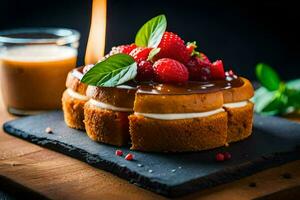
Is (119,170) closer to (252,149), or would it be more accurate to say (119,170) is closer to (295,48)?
(252,149)

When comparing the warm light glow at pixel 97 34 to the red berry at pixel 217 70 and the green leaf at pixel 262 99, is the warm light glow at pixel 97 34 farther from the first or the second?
the green leaf at pixel 262 99

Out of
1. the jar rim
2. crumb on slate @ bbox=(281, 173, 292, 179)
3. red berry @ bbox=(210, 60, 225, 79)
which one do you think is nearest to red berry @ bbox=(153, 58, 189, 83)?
red berry @ bbox=(210, 60, 225, 79)

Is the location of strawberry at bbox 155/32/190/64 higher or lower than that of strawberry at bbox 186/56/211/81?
higher

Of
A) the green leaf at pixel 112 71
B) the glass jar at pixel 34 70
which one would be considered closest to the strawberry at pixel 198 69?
the green leaf at pixel 112 71

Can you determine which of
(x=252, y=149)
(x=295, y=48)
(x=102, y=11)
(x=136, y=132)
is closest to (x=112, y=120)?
(x=136, y=132)

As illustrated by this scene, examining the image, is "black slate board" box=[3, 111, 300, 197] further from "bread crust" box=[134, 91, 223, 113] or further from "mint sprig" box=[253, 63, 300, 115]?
"mint sprig" box=[253, 63, 300, 115]

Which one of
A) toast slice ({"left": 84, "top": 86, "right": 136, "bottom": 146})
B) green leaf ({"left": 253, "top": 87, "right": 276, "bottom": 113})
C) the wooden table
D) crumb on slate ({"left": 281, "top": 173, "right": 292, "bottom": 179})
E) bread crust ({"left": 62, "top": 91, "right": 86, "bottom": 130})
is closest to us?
the wooden table
